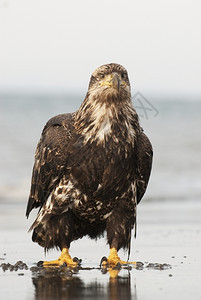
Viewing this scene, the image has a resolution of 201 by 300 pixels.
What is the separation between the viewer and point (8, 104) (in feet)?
111

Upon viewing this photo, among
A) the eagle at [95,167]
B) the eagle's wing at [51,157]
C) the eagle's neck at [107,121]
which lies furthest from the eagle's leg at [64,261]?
the eagle's neck at [107,121]

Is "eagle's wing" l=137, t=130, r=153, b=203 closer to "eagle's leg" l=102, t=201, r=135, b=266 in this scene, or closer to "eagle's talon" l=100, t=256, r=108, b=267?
"eagle's leg" l=102, t=201, r=135, b=266

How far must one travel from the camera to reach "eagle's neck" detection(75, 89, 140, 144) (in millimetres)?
8281

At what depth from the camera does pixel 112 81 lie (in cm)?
815

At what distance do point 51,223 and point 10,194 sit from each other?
756 centimetres

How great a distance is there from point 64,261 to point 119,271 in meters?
0.72

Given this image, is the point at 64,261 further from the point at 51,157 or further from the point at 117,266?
the point at 51,157

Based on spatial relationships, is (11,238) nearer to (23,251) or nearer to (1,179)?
(23,251)

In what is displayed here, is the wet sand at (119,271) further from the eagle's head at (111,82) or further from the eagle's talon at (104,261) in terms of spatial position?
the eagle's head at (111,82)

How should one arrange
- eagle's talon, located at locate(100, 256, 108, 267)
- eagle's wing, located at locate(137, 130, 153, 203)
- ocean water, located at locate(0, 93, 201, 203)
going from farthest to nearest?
ocean water, located at locate(0, 93, 201, 203), eagle's wing, located at locate(137, 130, 153, 203), eagle's talon, located at locate(100, 256, 108, 267)

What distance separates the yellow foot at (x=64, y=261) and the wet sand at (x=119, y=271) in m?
0.12

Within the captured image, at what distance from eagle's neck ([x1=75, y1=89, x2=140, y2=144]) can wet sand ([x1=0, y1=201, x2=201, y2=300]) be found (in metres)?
1.19

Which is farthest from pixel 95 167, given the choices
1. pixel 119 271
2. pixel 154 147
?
pixel 154 147

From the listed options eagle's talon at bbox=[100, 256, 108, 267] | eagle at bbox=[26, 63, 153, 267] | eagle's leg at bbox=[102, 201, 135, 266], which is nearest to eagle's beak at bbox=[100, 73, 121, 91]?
eagle at bbox=[26, 63, 153, 267]
